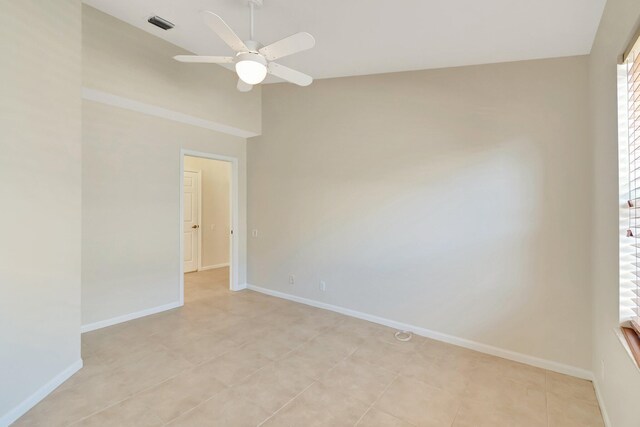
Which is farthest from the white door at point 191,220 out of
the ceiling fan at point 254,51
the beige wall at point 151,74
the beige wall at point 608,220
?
the beige wall at point 608,220

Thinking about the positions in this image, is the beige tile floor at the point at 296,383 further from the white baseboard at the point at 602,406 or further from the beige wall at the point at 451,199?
the beige wall at the point at 451,199

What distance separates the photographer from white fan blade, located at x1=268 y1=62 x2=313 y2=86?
2211 mm

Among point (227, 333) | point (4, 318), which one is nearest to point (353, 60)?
point (227, 333)

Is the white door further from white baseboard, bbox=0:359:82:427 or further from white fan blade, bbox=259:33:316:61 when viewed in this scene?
white fan blade, bbox=259:33:316:61

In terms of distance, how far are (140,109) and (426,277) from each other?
152 inches

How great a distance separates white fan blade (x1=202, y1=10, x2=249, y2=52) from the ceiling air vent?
1217 millimetres

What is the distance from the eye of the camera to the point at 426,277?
318 centimetres

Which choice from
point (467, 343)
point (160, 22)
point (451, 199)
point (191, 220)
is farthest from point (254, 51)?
point (191, 220)

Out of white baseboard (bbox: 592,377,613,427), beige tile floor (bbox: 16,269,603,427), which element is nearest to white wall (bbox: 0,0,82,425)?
beige tile floor (bbox: 16,269,603,427)

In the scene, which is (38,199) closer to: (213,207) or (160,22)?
(160,22)

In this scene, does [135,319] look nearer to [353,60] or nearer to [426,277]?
[426,277]

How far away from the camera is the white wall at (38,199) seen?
1843mm

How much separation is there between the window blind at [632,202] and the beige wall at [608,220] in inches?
2.0

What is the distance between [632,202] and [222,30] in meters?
2.59
